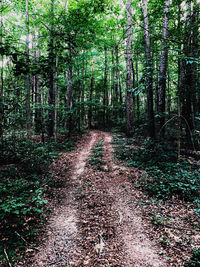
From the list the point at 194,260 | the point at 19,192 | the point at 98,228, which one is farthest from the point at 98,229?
the point at 19,192

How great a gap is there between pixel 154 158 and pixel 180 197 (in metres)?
3.02

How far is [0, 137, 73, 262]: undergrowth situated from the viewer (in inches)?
132

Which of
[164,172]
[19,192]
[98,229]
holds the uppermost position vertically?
[164,172]

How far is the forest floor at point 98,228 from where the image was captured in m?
3.04

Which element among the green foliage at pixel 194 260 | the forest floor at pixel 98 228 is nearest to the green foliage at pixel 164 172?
the forest floor at pixel 98 228

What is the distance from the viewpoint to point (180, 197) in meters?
5.02

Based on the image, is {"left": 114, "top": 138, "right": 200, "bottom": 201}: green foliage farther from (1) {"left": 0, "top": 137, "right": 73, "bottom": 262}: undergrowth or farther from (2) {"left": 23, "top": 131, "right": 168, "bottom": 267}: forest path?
(1) {"left": 0, "top": 137, "right": 73, "bottom": 262}: undergrowth

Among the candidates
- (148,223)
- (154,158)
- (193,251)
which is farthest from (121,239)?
(154,158)

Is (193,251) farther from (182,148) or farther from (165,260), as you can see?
(182,148)

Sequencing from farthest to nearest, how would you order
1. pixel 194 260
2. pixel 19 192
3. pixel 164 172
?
pixel 164 172
pixel 19 192
pixel 194 260

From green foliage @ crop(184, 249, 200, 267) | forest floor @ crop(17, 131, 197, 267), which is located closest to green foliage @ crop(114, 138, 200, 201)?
forest floor @ crop(17, 131, 197, 267)

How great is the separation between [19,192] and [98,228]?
2.93m

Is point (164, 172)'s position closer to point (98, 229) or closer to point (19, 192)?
point (98, 229)

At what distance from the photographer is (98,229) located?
3857mm
